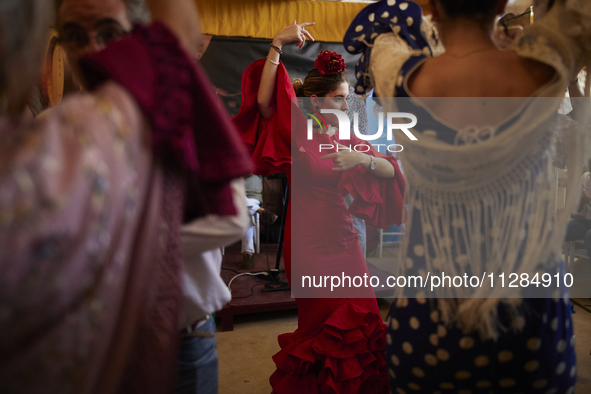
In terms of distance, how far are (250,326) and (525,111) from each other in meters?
2.41

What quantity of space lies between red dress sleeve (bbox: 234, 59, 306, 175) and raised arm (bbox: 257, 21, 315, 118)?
0.11 feet

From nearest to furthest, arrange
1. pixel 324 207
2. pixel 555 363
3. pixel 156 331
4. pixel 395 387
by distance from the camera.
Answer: pixel 156 331 < pixel 555 363 < pixel 395 387 < pixel 324 207

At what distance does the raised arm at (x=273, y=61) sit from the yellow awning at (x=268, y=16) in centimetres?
284

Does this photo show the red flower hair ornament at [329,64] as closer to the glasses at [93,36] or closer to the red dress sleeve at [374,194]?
the red dress sleeve at [374,194]

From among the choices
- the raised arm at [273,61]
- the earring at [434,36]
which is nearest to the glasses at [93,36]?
the earring at [434,36]

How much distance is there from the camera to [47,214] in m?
0.31

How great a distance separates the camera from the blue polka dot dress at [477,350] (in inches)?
28.8

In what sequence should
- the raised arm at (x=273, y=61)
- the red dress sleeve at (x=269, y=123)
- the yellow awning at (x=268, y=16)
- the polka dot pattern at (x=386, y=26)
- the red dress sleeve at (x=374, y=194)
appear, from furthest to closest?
1. the yellow awning at (x=268, y=16)
2. the red dress sleeve at (x=374, y=194)
3. the red dress sleeve at (x=269, y=123)
4. the raised arm at (x=273, y=61)
5. the polka dot pattern at (x=386, y=26)

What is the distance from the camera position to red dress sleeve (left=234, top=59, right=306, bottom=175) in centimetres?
174

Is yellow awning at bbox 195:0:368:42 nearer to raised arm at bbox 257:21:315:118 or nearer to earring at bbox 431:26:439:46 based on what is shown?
raised arm at bbox 257:21:315:118

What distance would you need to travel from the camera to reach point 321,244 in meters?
1.78

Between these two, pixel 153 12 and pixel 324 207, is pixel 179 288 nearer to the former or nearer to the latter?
pixel 153 12

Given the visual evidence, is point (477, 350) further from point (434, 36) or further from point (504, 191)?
point (434, 36)

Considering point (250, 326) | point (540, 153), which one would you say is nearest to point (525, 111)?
point (540, 153)
